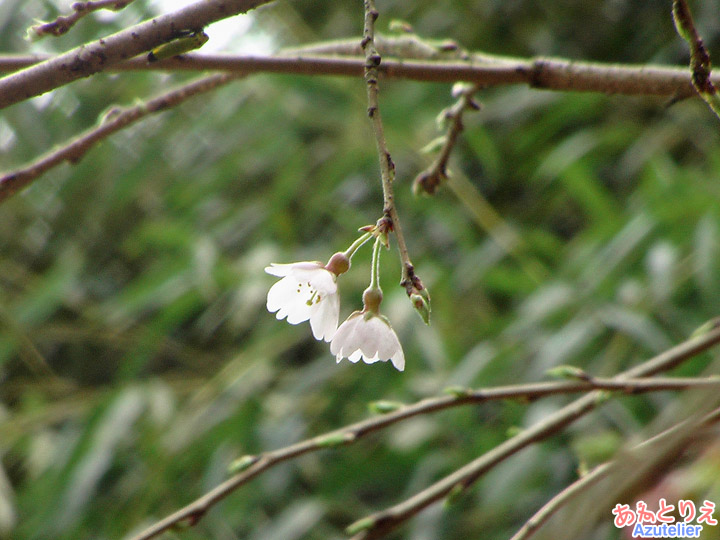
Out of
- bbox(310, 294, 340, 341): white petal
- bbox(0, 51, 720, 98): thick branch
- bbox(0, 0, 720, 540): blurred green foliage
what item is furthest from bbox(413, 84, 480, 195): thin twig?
bbox(0, 0, 720, 540): blurred green foliage

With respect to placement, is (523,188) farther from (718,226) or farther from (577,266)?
(718,226)

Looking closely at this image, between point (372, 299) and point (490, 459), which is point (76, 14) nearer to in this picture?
point (372, 299)

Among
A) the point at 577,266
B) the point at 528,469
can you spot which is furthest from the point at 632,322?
the point at 528,469

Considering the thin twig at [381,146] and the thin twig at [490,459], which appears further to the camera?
the thin twig at [490,459]

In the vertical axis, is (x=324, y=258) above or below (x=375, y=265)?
below

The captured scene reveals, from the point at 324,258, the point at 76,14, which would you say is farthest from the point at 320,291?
the point at 324,258

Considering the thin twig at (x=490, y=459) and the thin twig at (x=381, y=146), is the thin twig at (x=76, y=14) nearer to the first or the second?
the thin twig at (x=381, y=146)

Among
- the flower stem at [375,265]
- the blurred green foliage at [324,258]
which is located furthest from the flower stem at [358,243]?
the blurred green foliage at [324,258]
